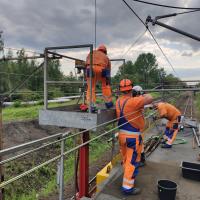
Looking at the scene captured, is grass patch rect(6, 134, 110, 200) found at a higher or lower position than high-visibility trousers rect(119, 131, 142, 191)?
lower

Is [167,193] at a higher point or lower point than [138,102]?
lower

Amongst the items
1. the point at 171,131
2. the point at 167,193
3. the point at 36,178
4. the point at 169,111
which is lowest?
the point at 36,178

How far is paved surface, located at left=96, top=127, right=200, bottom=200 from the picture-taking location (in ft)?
12.8

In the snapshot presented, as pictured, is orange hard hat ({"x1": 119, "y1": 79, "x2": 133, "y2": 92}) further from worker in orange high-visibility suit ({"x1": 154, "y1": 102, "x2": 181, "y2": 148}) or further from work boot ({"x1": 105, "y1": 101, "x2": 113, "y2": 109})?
worker in orange high-visibility suit ({"x1": 154, "y1": 102, "x2": 181, "y2": 148})

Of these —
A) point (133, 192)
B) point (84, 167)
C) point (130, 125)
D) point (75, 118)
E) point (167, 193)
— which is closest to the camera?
point (167, 193)

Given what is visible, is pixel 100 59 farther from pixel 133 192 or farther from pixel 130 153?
pixel 133 192

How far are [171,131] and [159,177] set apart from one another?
10.0 feet

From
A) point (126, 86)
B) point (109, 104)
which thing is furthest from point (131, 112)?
point (109, 104)

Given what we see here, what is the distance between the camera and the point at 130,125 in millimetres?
4305

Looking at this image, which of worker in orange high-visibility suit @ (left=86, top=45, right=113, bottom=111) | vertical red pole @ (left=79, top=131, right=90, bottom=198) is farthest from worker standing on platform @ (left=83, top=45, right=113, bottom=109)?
vertical red pole @ (left=79, top=131, right=90, bottom=198)

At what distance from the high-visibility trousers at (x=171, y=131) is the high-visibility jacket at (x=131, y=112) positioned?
301 centimetres

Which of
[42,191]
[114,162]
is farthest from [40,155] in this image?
[114,162]

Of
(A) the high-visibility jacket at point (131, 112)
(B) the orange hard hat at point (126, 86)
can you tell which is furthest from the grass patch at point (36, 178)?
(B) the orange hard hat at point (126, 86)

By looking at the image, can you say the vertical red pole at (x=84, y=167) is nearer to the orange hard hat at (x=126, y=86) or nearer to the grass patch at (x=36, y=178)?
the orange hard hat at (x=126, y=86)
